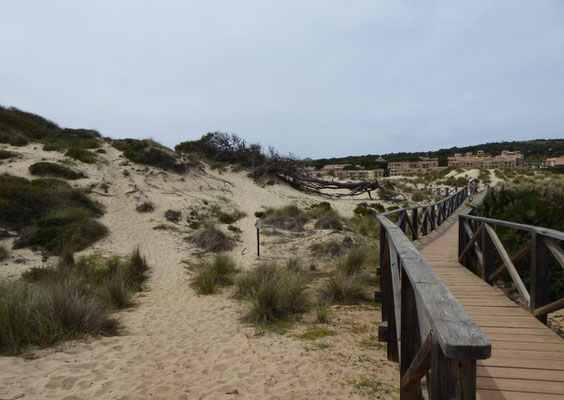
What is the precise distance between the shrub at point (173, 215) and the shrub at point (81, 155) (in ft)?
22.7

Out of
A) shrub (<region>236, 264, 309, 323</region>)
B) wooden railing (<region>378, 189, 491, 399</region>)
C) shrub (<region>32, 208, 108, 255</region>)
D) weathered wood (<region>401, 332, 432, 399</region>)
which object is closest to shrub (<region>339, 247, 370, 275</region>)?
shrub (<region>236, 264, 309, 323</region>)

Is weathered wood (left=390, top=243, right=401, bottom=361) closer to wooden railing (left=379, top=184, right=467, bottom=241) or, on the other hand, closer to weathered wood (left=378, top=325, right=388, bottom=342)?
weathered wood (left=378, top=325, right=388, bottom=342)

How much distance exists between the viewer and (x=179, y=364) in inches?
164

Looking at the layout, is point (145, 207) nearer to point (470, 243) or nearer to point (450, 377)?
point (470, 243)

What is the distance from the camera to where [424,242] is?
8469 millimetres

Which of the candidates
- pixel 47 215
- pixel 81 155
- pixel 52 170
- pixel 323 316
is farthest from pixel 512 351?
pixel 81 155

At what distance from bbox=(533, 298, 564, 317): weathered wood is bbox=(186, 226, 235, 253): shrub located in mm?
9413

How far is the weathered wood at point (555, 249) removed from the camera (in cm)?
311

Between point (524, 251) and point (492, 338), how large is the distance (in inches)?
56.3

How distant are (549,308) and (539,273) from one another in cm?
38

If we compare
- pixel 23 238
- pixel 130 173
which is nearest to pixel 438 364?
pixel 23 238

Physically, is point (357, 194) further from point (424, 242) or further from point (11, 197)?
point (11, 197)

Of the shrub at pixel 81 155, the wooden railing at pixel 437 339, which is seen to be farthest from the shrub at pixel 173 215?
the wooden railing at pixel 437 339

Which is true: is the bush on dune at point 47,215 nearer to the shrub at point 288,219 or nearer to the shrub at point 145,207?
the shrub at point 145,207
